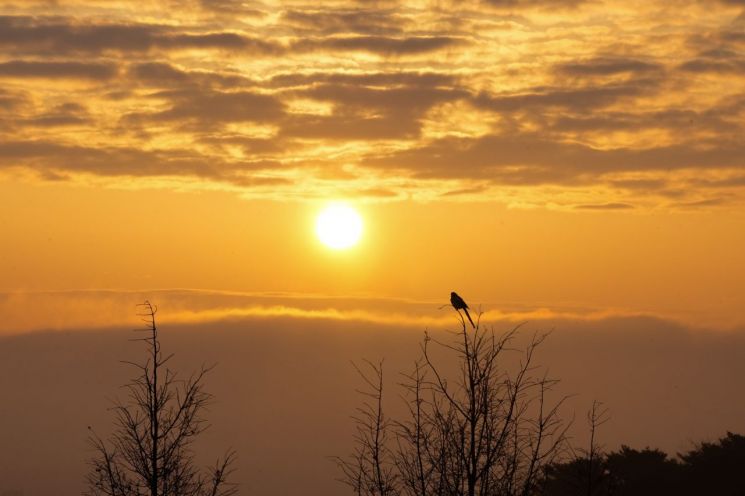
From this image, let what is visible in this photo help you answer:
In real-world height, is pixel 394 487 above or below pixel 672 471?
below

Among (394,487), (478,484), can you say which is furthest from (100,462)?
(478,484)

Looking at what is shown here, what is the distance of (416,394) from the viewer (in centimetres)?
2152

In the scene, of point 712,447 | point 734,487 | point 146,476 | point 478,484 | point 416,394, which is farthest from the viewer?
point 712,447

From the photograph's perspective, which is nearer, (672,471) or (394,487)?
(394,487)

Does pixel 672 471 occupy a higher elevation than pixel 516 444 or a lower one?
higher

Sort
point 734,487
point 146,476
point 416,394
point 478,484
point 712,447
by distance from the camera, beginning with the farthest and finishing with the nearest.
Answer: point 712,447 < point 734,487 < point 146,476 < point 416,394 < point 478,484

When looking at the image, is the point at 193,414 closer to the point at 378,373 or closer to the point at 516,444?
the point at 378,373

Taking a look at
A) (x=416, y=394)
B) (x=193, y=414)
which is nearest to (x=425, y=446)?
(x=416, y=394)

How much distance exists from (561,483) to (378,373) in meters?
48.2

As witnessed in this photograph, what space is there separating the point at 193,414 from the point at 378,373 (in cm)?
498

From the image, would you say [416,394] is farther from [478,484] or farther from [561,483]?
[561,483]

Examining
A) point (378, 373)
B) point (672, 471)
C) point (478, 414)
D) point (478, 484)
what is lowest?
point (478, 484)

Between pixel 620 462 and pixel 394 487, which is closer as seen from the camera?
pixel 394 487

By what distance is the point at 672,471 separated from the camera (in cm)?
6456
